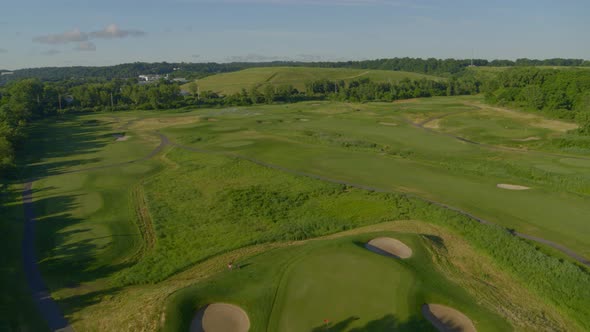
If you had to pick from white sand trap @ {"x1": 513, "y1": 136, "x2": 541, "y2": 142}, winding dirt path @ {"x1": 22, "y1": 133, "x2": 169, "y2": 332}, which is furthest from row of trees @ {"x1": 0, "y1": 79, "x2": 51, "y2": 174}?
white sand trap @ {"x1": 513, "y1": 136, "x2": 541, "y2": 142}

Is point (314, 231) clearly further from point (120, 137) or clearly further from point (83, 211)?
point (120, 137)

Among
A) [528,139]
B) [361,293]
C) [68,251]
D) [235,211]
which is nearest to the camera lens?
[361,293]

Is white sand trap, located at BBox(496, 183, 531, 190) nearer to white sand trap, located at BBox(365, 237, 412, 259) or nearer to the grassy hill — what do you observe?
white sand trap, located at BBox(365, 237, 412, 259)

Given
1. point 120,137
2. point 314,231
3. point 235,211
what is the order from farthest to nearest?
point 120,137 → point 235,211 → point 314,231

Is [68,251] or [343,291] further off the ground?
[343,291]

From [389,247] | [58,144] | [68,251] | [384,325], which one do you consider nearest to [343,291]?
[384,325]

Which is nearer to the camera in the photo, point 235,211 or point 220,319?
point 220,319
